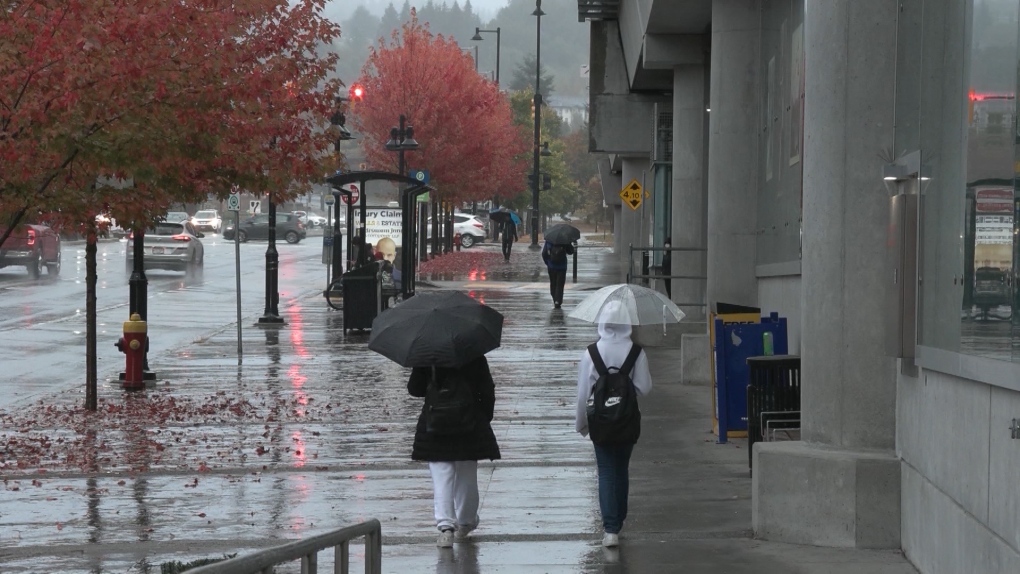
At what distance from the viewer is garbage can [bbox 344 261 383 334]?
25750 millimetres

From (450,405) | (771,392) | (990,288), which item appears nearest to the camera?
(990,288)

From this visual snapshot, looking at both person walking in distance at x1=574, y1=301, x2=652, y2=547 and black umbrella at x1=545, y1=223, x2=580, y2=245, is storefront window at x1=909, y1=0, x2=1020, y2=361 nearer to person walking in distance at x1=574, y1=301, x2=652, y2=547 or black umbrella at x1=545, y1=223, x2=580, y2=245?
person walking in distance at x1=574, y1=301, x2=652, y2=547

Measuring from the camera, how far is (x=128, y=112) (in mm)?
11961

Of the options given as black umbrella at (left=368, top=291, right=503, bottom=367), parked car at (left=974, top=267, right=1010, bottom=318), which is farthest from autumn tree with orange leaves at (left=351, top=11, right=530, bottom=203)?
parked car at (left=974, top=267, right=1010, bottom=318)

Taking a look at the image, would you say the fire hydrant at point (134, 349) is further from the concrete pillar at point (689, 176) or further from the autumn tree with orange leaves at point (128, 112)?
the concrete pillar at point (689, 176)

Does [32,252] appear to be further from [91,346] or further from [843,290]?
[843,290]

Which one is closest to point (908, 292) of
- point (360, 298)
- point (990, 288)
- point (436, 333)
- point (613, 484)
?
point (990, 288)

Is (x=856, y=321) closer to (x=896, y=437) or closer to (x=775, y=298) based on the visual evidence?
(x=896, y=437)

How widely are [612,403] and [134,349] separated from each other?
10977 millimetres

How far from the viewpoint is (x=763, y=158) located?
→ 59.2 feet

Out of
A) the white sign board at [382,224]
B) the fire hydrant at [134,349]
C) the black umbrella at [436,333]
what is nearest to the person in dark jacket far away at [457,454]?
the black umbrella at [436,333]

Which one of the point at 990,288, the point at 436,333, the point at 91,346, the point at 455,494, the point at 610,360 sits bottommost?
the point at 455,494

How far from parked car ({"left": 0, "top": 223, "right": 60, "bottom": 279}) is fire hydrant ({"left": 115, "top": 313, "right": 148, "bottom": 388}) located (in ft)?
78.9

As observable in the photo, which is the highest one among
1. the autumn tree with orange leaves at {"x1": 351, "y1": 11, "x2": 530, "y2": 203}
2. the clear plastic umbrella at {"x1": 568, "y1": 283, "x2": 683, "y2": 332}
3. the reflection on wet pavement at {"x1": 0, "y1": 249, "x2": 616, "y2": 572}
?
the autumn tree with orange leaves at {"x1": 351, "y1": 11, "x2": 530, "y2": 203}
